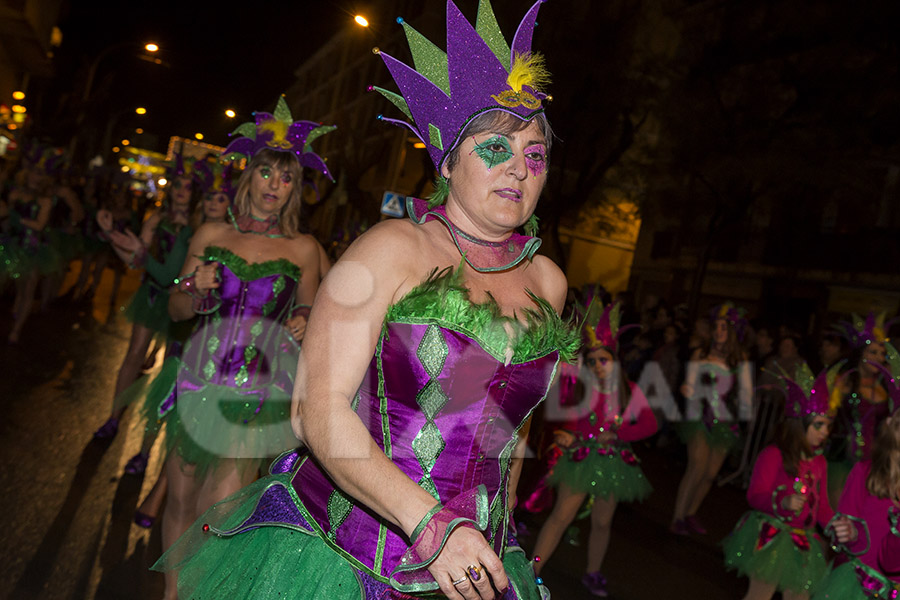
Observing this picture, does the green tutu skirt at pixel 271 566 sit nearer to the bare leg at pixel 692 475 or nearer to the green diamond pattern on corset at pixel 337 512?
the green diamond pattern on corset at pixel 337 512

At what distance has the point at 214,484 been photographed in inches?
162

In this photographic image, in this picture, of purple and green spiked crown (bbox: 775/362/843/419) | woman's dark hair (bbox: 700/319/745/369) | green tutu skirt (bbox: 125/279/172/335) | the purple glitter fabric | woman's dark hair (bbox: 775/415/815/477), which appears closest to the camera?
the purple glitter fabric

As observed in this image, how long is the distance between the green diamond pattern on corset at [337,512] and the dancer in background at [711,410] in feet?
21.7

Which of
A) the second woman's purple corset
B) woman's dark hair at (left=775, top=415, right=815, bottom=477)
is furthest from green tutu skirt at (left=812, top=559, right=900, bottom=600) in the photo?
the second woman's purple corset

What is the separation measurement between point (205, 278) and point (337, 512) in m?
2.38

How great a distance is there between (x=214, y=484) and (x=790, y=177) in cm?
1825

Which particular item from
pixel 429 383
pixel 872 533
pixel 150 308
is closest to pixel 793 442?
pixel 872 533

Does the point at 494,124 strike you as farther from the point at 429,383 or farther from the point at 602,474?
the point at 602,474

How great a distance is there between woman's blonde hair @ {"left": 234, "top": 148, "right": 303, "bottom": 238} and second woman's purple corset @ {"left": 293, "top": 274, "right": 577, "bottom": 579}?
103 inches

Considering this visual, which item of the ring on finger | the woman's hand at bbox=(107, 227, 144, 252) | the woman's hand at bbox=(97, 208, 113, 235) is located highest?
the woman's hand at bbox=(97, 208, 113, 235)

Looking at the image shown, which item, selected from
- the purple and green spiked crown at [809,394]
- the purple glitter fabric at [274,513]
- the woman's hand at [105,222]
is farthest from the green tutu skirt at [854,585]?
the woman's hand at [105,222]

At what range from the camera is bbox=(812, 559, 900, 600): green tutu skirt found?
4.36 metres

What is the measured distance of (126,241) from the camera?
4.84 m

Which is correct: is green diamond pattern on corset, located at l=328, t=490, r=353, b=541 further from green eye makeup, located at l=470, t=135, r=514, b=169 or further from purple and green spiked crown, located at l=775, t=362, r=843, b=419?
purple and green spiked crown, located at l=775, t=362, r=843, b=419
